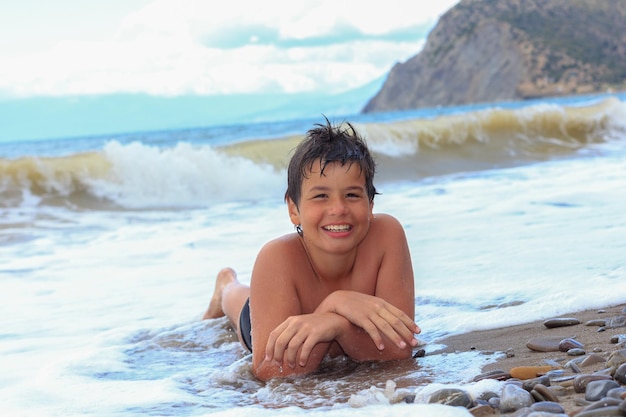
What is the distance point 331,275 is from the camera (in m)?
3.31

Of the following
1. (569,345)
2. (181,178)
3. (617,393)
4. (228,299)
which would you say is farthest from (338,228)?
(181,178)

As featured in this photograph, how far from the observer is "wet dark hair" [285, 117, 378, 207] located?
3064 millimetres

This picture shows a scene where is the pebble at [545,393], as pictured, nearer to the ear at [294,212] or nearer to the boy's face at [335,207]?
the boy's face at [335,207]

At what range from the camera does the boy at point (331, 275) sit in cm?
299

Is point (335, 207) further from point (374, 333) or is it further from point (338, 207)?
point (374, 333)

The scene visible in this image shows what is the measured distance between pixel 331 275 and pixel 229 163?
10.5m

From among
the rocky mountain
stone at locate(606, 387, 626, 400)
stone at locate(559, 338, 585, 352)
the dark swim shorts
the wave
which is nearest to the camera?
stone at locate(606, 387, 626, 400)

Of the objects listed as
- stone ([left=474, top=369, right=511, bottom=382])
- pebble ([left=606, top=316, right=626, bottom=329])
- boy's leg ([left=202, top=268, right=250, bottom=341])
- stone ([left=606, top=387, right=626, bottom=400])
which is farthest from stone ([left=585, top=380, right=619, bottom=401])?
boy's leg ([left=202, top=268, right=250, bottom=341])

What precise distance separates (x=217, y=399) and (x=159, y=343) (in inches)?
50.8

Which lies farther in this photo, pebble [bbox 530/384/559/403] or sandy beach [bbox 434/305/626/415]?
sandy beach [bbox 434/305/626/415]

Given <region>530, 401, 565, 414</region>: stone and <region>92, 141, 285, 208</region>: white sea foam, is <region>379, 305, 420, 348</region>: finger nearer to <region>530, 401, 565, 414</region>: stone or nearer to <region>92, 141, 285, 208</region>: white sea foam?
<region>530, 401, 565, 414</region>: stone

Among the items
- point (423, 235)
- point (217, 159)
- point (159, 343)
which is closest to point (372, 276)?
point (159, 343)

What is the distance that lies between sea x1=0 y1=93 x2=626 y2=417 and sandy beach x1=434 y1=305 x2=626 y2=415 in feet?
0.29

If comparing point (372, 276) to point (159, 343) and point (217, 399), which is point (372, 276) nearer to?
point (217, 399)
